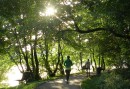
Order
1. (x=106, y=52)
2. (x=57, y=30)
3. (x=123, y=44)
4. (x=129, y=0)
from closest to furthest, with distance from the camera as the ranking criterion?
1. (x=129, y=0)
2. (x=57, y=30)
3. (x=123, y=44)
4. (x=106, y=52)

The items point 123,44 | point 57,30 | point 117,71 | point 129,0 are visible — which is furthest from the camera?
point 123,44

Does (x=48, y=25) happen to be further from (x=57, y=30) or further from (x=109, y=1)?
(x=109, y=1)

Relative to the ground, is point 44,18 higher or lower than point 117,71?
higher

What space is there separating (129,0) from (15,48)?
2552 centimetres

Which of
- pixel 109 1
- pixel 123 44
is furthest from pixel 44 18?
pixel 123 44

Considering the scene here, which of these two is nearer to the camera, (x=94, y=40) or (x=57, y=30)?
(x=57, y=30)

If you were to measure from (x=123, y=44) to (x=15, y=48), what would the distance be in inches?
700

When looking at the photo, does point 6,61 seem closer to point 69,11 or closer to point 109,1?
point 69,11

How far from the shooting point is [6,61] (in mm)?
61656

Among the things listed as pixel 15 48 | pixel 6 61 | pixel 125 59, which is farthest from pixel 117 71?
pixel 6 61

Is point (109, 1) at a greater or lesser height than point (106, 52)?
greater

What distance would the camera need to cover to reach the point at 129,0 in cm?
2000

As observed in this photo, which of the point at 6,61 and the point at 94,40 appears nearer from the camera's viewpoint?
the point at 94,40

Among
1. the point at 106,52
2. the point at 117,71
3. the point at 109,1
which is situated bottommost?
the point at 117,71
